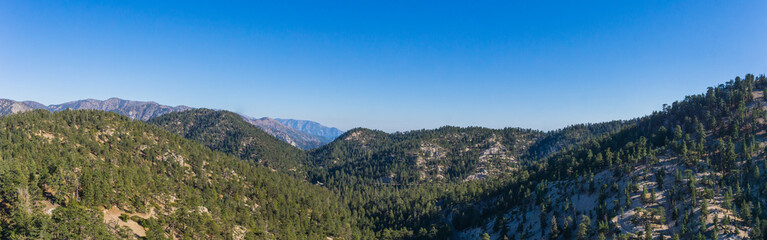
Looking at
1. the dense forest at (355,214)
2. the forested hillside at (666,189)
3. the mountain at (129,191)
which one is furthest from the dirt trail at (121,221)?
the forested hillside at (666,189)

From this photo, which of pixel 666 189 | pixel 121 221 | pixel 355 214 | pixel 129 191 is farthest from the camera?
pixel 355 214

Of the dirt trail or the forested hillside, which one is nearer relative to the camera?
the dirt trail

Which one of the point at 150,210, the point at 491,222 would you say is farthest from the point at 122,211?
the point at 491,222

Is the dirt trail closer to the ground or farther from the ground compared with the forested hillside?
closer to the ground

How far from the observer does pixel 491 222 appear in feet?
534

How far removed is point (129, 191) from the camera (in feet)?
355

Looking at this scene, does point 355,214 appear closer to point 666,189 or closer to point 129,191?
point 129,191

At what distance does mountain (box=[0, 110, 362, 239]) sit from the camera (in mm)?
77500

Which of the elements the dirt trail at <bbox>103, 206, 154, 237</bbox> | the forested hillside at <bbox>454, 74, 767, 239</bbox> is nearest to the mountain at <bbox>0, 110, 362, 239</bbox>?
the dirt trail at <bbox>103, 206, 154, 237</bbox>

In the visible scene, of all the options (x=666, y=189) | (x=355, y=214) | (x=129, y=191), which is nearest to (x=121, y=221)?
(x=129, y=191)

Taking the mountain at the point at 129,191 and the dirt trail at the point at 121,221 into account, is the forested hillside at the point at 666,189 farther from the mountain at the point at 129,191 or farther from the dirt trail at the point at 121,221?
the dirt trail at the point at 121,221

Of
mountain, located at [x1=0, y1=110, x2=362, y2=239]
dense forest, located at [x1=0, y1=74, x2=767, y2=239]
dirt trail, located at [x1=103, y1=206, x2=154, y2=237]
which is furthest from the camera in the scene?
dense forest, located at [x1=0, y1=74, x2=767, y2=239]

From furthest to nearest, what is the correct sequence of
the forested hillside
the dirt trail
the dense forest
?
the forested hillside
the dense forest
the dirt trail

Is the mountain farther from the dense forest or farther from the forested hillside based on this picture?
the forested hillside
